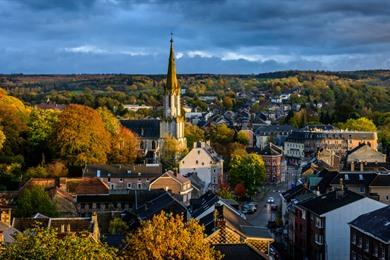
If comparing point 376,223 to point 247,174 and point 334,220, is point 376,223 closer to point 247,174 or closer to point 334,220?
point 334,220

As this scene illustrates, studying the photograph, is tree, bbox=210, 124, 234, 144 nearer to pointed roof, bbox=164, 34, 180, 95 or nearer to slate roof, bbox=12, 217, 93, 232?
pointed roof, bbox=164, 34, 180, 95

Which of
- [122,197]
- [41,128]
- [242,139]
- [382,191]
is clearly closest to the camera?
[382,191]

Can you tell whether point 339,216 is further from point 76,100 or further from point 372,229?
point 76,100

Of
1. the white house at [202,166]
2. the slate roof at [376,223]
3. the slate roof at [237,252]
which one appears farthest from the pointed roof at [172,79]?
the slate roof at [237,252]

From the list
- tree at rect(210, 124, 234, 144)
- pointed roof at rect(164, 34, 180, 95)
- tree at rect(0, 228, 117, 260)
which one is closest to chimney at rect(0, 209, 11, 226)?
tree at rect(0, 228, 117, 260)

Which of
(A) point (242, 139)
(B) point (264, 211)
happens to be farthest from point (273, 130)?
(B) point (264, 211)

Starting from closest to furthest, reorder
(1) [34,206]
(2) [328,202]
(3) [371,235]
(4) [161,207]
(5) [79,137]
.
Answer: (3) [371,235] → (2) [328,202] → (1) [34,206] → (4) [161,207] → (5) [79,137]

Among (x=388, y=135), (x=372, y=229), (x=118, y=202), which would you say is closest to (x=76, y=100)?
(x=388, y=135)
